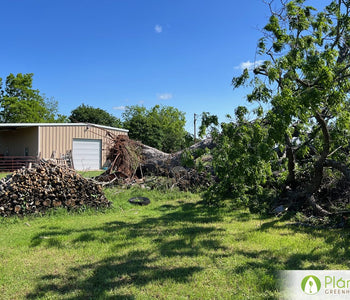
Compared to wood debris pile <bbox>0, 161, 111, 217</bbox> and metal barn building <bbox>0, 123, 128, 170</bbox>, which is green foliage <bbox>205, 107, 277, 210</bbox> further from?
metal barn building <bbox>0, 123, 128, 170</bbox>

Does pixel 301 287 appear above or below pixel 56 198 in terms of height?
below

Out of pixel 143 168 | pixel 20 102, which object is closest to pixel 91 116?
pixel 20 102

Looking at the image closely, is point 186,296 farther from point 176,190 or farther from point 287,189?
point 176,190

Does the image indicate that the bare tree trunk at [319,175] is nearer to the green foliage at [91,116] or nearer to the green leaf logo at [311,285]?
the green leaf logo at [311,285]

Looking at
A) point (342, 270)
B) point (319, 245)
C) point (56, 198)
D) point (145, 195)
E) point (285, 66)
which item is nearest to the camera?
point (342, 270)

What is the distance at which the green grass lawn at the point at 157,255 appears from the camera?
3182 millimetres

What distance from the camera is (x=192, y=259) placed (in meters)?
3.98

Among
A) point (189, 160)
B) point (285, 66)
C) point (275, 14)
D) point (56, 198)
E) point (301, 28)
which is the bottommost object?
point (56, 198)

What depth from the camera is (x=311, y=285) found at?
320cm

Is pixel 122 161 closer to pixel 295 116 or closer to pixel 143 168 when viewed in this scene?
pixel 143 168

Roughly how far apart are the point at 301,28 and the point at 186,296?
5.45 meters

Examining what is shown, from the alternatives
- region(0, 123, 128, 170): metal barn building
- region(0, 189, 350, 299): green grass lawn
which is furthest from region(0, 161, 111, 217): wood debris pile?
region(0, 123, 128, 170): metal barn building

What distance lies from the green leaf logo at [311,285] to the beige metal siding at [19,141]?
19178mm

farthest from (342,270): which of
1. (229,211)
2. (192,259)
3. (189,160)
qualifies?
(229,211)
